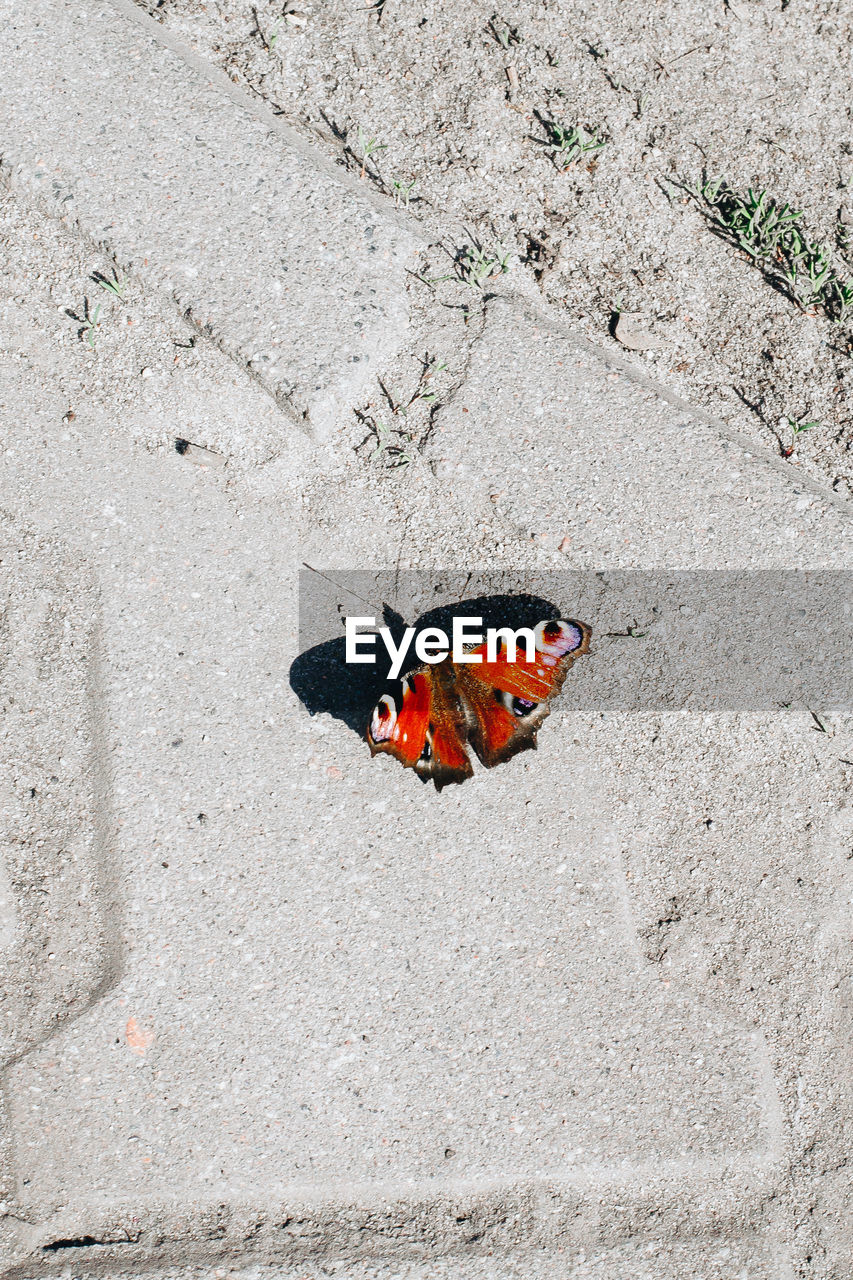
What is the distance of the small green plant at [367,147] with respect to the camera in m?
2.92

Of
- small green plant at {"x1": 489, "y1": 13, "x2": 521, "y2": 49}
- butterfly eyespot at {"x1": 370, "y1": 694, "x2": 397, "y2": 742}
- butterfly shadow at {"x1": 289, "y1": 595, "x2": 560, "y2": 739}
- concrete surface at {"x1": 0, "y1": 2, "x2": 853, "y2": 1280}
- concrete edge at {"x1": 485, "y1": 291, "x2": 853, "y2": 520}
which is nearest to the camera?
butterfly eyespot at {"x1": 370, "y1": 694, "x2": 397, "y2": 742}

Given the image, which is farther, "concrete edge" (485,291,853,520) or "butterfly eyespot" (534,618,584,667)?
"concrete edge" (485,291,853,520)

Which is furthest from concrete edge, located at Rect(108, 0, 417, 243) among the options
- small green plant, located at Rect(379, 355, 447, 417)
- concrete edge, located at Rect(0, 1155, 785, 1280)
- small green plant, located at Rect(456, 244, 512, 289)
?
concrete edge, located at Rect(0, 1155, 785, 1280)

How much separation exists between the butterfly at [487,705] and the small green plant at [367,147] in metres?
1.72

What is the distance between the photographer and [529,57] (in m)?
3.02

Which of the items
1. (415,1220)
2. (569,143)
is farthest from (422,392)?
(415,1220)

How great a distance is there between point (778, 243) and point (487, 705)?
1952 mm

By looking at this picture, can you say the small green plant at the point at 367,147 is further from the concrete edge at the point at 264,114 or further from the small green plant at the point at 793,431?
the small green plant at the point at 793,431

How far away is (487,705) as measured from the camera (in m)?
2.55

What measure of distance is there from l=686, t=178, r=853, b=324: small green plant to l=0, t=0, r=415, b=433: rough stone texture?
111cm

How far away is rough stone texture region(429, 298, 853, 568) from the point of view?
9.21 feet

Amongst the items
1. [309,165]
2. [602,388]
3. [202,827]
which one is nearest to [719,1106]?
[202,827]

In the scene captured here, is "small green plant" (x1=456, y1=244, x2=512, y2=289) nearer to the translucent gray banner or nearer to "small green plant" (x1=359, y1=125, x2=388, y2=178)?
"small green plant" (x1=359, y1=125, x2=388, y2=178)

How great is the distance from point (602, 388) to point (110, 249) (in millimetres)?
1667
